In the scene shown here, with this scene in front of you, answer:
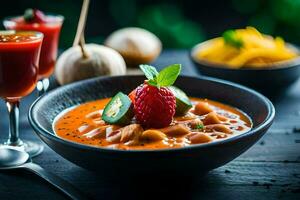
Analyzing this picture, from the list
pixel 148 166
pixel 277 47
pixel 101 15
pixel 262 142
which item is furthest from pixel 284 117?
pixel 101 15

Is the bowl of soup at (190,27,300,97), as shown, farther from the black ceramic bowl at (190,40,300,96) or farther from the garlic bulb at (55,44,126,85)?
the garlic bulb at (55,44,126,85)

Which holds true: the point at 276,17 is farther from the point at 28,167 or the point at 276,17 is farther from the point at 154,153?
the point at 154,153

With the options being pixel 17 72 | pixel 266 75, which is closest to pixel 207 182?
pixel 17 72

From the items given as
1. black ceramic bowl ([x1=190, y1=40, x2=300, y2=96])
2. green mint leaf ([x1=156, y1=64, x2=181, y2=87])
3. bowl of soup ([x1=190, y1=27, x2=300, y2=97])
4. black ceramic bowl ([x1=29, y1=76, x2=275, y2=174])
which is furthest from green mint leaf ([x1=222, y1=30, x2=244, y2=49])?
green mint leaf ([x1=156, y1=64, x2=181, y2=87])

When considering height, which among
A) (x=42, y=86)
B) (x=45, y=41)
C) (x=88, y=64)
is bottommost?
(x=42, y=86)

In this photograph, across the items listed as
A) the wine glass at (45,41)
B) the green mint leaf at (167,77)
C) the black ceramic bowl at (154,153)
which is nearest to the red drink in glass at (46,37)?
the wine glass at (45,41)

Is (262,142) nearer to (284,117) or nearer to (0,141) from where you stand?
(284,117)

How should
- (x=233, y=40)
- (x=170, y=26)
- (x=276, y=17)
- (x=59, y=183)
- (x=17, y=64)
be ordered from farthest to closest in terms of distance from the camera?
(x=170, y=26) → (x=276, y=17) → (x=233, y=40) → (x=17, y=64) → (x=59, y=183)
